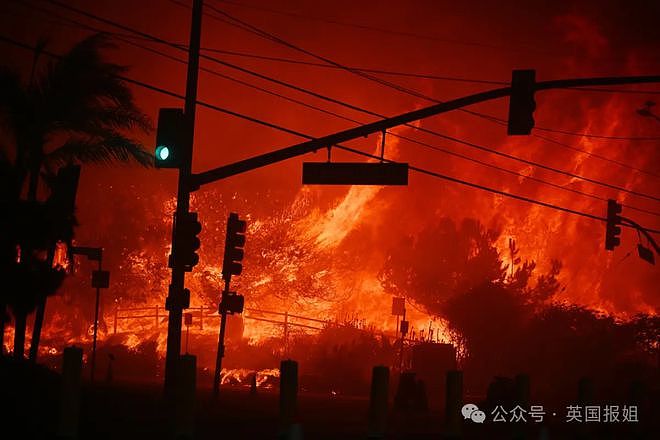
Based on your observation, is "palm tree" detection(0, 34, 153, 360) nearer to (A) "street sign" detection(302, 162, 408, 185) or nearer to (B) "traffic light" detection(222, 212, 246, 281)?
(B) "traffic light" detection(222, 212, 246, 281)

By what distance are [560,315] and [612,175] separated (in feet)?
69.7

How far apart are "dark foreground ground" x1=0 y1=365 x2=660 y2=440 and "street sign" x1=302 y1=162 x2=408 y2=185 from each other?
5.05 m

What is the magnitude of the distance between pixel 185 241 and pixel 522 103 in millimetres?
7587

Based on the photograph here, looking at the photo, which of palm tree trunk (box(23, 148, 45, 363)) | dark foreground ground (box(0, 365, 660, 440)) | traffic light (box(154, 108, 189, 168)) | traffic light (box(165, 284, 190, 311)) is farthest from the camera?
palm tree trunk (box(23, 148, 45, 363))

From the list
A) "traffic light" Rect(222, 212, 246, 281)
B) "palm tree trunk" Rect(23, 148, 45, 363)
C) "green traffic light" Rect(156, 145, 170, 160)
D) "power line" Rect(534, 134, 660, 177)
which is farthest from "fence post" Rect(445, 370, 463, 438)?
"power line" Rect(534, 134, 660, 177)

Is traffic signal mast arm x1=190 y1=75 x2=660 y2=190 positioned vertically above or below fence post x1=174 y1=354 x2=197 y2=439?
above

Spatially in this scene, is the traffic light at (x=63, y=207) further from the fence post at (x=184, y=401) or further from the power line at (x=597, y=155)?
the power line at (x=597, y=155)

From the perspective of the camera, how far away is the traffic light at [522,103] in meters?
19.6

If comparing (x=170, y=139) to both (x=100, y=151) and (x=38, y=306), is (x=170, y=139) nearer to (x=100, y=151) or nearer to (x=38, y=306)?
(x=38, y=306)

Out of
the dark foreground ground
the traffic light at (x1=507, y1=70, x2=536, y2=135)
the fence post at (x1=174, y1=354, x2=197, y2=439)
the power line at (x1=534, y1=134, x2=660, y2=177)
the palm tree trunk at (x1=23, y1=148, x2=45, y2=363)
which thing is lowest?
the dark foreground ground

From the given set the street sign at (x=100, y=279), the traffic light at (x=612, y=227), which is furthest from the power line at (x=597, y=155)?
the street sign at (x=100, y=279)

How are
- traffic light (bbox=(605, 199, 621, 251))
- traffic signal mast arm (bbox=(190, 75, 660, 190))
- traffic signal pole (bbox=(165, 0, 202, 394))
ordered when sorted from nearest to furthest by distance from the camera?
traffic signal mast arm (bbox=(190, 75, 660, 190)), traffic signal pole (bbox=(165, 0, 202, 394)), traffic light (bbox=(605, 199, 621, 251))

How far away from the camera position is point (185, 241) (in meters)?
21.5

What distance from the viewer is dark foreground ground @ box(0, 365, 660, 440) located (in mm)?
15922
